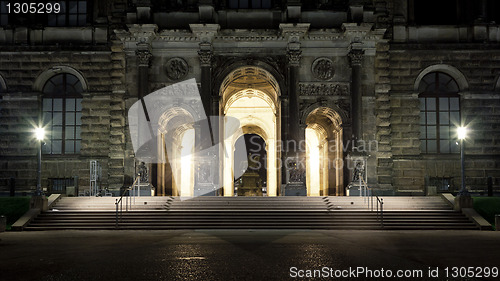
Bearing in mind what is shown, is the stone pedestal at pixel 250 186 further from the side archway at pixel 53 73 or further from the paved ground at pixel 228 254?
the paved ground at pixel 228 254

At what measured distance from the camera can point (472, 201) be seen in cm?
2278

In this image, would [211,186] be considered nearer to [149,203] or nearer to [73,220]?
[149,203]

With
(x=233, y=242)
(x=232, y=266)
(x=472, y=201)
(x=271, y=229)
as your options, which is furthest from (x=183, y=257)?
(x=472, y=201)

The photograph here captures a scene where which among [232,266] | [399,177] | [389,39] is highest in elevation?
[389,39]

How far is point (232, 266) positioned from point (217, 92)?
1927cm

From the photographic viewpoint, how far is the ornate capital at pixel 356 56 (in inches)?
1154

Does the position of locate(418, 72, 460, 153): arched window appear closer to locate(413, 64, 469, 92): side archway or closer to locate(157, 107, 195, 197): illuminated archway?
locate(413, 64, 469, 92): side archway

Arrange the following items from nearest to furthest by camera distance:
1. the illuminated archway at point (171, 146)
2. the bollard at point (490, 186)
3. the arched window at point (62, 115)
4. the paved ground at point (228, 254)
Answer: the paved ground at point (228, 254) < the bollard at point (490, 186) < the illuminated archway at point (171, 146) < the arched window at point (62, 115)

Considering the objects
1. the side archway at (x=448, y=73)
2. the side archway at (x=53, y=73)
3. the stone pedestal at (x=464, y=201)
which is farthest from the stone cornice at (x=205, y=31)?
the stone pedestal at (x=464, y=201)

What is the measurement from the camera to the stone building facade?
96.4 feet

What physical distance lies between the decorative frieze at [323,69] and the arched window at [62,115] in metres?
13.4

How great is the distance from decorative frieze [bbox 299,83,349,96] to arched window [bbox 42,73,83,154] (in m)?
13.0

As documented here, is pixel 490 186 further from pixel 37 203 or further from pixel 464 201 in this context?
pixel 37 203

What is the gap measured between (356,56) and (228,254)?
62.8 feet
